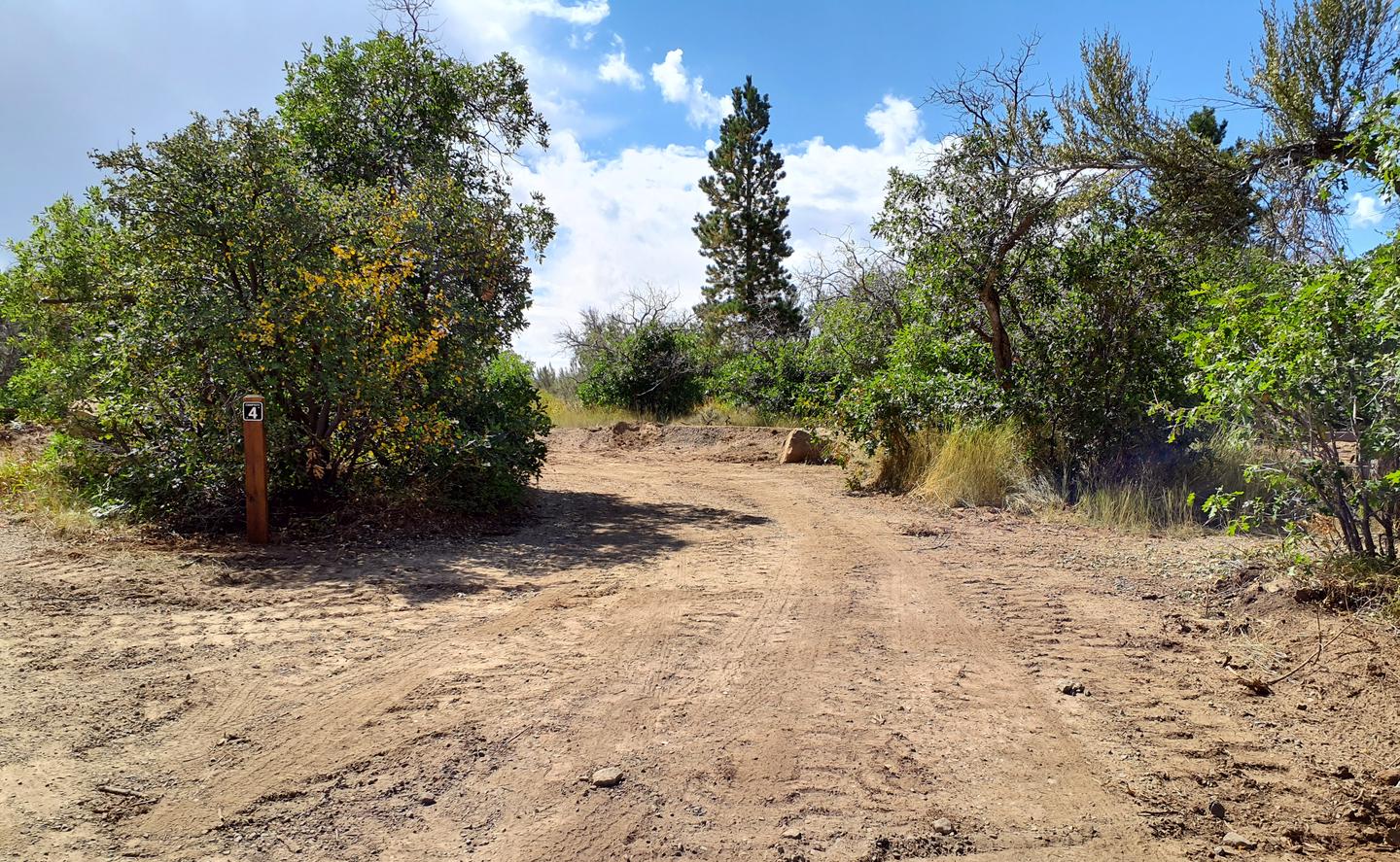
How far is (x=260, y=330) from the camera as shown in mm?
8078

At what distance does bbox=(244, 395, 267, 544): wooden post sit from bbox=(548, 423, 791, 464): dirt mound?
11.3m

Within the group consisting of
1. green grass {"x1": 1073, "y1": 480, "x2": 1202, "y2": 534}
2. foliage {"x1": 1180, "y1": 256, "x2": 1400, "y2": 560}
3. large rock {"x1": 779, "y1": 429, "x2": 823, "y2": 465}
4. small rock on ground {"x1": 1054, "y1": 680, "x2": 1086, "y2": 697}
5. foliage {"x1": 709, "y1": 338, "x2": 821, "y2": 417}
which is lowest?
small rock on ground {"x1": 1054, "y1": 680, "x2": 1086, "y2": 697}

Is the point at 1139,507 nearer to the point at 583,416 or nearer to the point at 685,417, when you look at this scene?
the point at 685,417

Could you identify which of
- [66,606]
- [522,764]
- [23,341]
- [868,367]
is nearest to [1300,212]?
[868,367]

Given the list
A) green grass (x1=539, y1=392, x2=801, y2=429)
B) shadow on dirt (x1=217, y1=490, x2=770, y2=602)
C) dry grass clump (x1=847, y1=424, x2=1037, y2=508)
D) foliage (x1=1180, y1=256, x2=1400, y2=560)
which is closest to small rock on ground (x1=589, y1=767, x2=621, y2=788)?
shadow on dirt (x1=217, y1=490, x2=770, y2=602)

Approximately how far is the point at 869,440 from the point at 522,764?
32.4 ft

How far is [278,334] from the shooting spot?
8266mm

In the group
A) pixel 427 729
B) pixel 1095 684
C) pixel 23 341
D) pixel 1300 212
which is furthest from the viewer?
pixel 23 341

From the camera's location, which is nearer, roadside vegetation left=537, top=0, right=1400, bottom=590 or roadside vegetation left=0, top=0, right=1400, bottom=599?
roadside vegetation left=0, top=0, right=1400, bottom=599

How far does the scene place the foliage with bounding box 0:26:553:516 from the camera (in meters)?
8.09

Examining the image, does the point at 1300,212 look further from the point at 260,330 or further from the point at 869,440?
the point at 260,330

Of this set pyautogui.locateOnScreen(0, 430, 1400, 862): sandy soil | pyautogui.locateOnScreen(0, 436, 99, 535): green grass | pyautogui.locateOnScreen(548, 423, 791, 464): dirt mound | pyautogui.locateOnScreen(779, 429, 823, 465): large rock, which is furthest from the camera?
pyautogui.locateOnScreen(548, 423, 791, 464): dirt mound

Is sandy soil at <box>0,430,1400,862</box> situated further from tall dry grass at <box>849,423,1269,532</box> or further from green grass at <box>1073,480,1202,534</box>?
tall dry grass at <box>849,423,1269,532</box>

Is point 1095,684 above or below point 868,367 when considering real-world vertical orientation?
below
